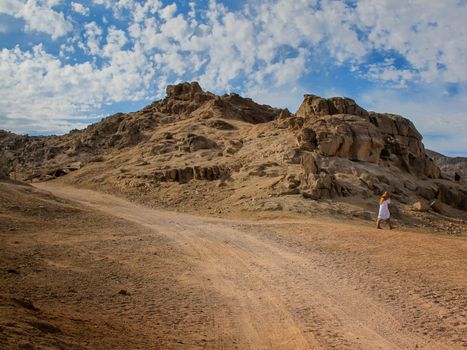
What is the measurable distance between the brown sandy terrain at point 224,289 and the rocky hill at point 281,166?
20.9 feet

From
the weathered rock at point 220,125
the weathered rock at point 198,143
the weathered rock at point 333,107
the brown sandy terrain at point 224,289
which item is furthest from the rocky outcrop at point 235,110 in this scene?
the brown sandy terrain at point 224,289

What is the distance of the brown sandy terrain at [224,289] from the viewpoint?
5250mm

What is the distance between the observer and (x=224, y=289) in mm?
7504

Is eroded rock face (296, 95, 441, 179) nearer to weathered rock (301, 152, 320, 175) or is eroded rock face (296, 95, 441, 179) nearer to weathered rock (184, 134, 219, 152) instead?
weathered rock (301, 152, 320, 175)

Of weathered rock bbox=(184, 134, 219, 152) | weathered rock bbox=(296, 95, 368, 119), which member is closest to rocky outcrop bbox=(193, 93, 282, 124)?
weathered rock bbox=(184, 134, 219, 152)

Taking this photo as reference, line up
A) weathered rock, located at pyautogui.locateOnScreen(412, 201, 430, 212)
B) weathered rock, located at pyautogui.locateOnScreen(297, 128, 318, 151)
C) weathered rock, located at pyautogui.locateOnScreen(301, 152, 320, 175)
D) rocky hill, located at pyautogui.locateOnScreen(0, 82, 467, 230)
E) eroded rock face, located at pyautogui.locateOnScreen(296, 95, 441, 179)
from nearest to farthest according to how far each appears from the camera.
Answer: weathered rock, located at pyautogui.locateOnScreen(412, 201, 430, 212)
rocky hill, located at pyautogui.locateOnScreen(0, 82, 467, 230)
weathered rock, located at pyautogui.locateOnScreen(301, 152, 320, 175)
eroded rock face, located at pyautogui.locateOnScreen(296, 95, 441, 179)
weathered rock, located at pyautogui.locateOnScreen(297, 128, 318, 151)

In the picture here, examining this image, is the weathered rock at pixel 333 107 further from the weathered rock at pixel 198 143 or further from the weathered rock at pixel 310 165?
the weathered rock at pixel 310 165

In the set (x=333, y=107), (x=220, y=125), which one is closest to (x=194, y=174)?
(x=333, y=107)

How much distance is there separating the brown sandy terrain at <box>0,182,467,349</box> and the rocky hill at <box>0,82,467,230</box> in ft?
20.9

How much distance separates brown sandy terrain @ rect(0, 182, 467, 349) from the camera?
525 cm

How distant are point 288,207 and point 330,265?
870 cm

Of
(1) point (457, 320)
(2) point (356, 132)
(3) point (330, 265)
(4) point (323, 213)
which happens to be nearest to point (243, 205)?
(4) point (323, 213)

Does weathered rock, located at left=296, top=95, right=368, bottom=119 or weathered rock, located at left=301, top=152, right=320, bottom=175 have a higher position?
weathered rock, located at left=296, top=95, right=368, bottom=119

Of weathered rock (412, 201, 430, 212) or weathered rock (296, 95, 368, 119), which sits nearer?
weathered rock (412, 201, 430, 212)
